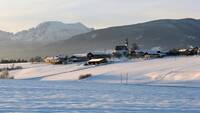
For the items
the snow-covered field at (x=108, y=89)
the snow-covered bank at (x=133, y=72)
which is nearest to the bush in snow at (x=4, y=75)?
the snow-covered bank at (x=133, y=72)

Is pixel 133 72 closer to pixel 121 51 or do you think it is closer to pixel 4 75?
pixel 4 75

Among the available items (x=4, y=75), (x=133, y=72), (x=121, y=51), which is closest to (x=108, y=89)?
(x=133, y=72)

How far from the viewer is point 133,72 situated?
83.1m

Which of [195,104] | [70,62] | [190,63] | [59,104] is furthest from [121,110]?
[70,62]

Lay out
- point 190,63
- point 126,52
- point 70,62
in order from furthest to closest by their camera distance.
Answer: point 126,52
point 70,62
point 190,63

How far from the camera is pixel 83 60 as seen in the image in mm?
117188

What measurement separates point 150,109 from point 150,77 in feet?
143

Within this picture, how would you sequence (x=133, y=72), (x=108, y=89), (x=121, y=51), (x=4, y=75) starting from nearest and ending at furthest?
(x=108, y=89) → (x=133, y=72) → (x=4, y=75) → (x=121, y=51)

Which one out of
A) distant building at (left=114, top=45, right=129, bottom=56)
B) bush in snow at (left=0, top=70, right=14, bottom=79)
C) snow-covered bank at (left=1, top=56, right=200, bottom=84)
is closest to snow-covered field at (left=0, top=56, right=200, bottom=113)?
snow-covered bank at (left=1, top=56, right=200, bottom=84)

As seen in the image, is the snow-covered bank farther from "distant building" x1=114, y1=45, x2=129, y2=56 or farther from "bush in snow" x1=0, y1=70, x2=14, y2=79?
"distant building" x1=114, y1=45, x2=129, y2=56

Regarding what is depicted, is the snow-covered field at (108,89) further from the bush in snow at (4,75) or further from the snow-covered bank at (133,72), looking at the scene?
the bush in snow at (4,75)

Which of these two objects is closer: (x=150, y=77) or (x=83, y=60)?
(x=150, y=77)

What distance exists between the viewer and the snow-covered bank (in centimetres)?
7462

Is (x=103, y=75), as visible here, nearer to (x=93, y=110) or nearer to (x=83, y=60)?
(x=83, y=60)
